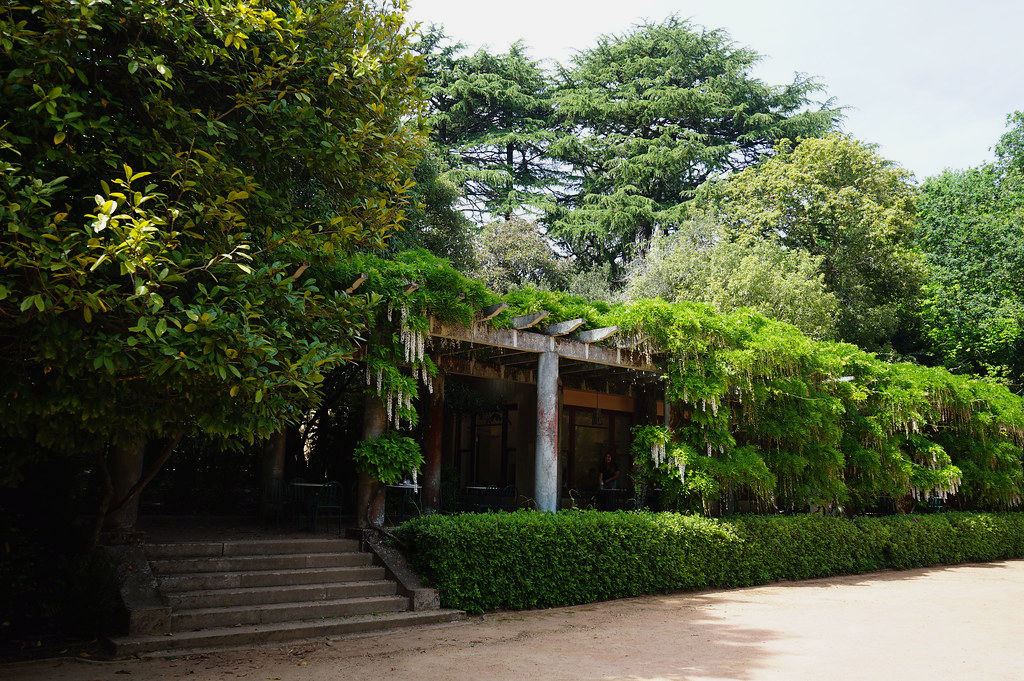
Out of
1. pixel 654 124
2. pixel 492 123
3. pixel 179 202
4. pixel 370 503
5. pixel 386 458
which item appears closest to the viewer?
pixel 179 202

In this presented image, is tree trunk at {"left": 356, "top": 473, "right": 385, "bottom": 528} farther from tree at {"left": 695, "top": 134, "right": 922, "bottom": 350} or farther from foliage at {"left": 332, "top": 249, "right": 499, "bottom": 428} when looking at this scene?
tree at {"left": 695, "top": 134, "right": 922, "bottom": 350}

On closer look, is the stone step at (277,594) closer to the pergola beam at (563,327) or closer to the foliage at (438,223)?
the pergola beam at (563,327)

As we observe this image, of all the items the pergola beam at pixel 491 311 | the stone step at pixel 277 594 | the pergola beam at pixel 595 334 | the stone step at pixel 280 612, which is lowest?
the stone step at pixel 280 612

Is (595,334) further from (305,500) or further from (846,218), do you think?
(846,218)

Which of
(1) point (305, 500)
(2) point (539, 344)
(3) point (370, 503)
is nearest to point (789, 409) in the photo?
(2) point (539, 344)

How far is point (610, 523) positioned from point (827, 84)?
2313 centimetres

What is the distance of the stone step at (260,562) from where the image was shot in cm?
723

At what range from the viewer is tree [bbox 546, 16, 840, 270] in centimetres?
2547

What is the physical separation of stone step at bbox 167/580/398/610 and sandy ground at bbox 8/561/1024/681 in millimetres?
884

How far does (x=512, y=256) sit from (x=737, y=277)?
661 centimetres

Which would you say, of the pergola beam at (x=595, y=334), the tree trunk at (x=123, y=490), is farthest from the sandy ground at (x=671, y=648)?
the pergola beam at (x=595, y=334)

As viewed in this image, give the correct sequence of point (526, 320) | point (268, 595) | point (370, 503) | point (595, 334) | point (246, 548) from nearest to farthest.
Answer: point (268, 595) → point (246, 548) → point (370, 503) → point (526, 320) → point (595, 334)

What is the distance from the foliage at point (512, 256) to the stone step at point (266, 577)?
14796mm

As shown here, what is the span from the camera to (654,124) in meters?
27.6
